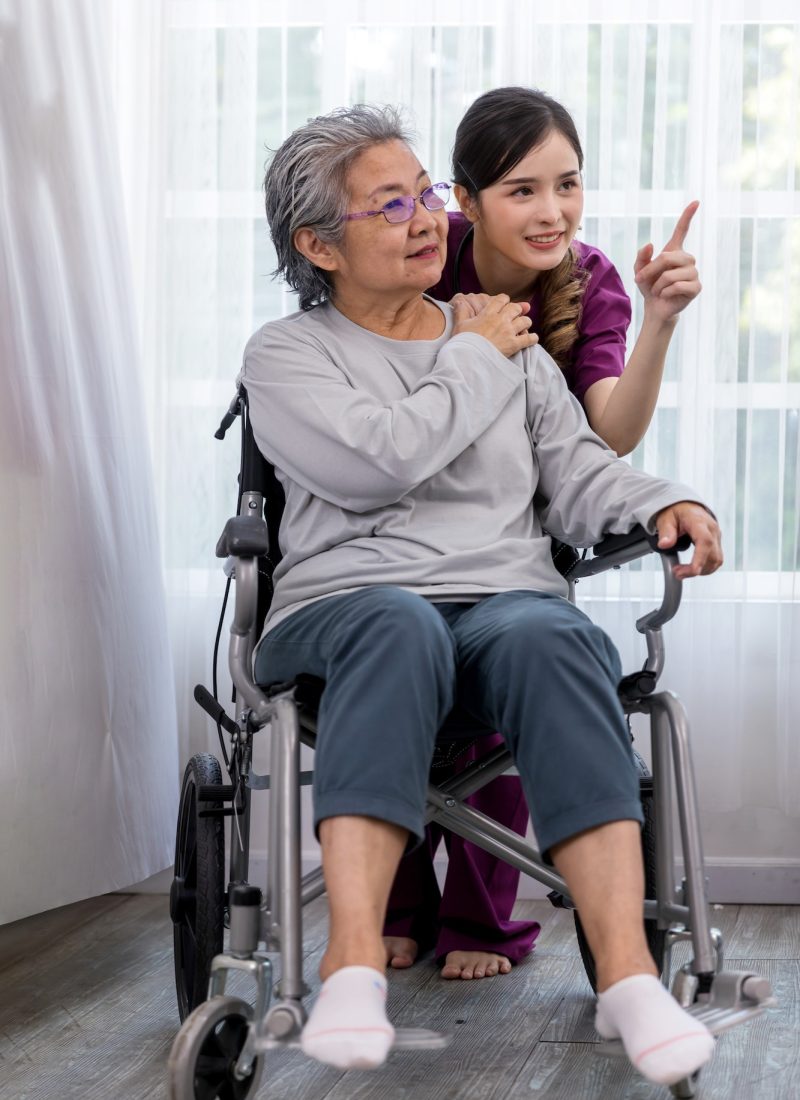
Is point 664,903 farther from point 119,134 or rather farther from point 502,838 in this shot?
point 119,134

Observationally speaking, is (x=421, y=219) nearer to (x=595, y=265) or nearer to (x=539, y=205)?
(x=539, y=205)

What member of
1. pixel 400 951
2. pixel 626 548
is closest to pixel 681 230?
pixel 626 548

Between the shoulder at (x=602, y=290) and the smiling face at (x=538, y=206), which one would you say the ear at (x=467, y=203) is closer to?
the smiling face at (x=538, y=206)

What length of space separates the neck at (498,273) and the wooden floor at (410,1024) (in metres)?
1.07

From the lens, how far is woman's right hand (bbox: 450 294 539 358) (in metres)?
1.77

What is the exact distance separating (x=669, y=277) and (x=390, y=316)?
40cm

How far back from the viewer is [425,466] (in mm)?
1618

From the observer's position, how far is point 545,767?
51.7 inches

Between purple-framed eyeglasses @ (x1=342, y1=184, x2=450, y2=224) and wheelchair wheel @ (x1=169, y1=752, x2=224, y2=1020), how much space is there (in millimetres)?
791

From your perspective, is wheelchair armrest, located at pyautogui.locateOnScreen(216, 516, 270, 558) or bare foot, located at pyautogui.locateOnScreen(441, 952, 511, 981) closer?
wheelchair armrest, located at pyautogui.locateOnScreen(216, 516, 270, 558)

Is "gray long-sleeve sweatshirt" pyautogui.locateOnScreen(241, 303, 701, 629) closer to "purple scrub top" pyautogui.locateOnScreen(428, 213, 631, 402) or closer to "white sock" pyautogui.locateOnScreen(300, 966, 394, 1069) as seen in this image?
"purple scrub top" pyautogui.locateOnScreen(428, 213, 631, 402)

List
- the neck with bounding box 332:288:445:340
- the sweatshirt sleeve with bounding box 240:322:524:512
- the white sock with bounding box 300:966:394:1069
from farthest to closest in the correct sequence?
the neck with bounding box 332:288:445:340, the sweatshirt sleeve with bounding box 240:322:524:512, the white sock with bounding box 300:966:394:1069

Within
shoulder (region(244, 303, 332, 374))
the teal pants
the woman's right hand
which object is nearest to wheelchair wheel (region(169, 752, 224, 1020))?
the teal pants

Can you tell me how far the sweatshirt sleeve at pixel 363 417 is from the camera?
160 centimetres
